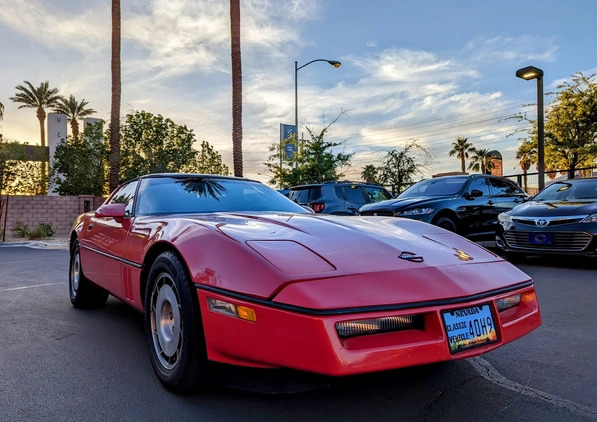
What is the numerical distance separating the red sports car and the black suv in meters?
7.05

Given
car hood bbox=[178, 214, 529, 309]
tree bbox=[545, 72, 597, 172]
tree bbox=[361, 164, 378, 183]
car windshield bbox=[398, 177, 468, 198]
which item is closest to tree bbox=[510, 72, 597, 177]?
tree bbox=[545, 72, 597, 172]

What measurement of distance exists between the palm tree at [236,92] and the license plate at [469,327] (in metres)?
14.9

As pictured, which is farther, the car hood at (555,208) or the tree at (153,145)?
the tree at (153,145)

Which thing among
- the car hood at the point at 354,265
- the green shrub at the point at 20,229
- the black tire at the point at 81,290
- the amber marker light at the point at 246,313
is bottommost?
the green shrub at the point at 20,229

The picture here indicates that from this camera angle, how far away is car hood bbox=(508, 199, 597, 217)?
698cm

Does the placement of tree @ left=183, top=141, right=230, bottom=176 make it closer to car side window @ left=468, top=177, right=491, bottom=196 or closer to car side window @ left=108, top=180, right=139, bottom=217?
car side window @ left=468, top=177, right=491, bottom=196

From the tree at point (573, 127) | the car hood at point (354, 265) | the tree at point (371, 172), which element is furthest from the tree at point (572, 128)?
the car hood at point (354, 265)

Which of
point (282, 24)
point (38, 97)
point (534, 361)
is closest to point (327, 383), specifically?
point (534, 361)

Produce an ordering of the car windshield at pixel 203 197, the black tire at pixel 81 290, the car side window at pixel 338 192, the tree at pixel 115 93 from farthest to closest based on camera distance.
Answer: the tree at pixel 115 93 < the car side window at pixel 338 192 < the black tire at pixel 81 290 < the car windshield at pixel 203 197

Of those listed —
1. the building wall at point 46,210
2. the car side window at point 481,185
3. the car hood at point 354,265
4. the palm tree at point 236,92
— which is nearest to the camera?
the car hood at point 354,265

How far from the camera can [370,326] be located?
6.73ft

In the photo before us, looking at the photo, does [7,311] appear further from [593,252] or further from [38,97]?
[38,97]

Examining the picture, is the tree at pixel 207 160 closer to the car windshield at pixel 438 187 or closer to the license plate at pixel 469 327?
the car windshield at pixel 438 187

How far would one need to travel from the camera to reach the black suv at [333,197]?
33.9 feet
